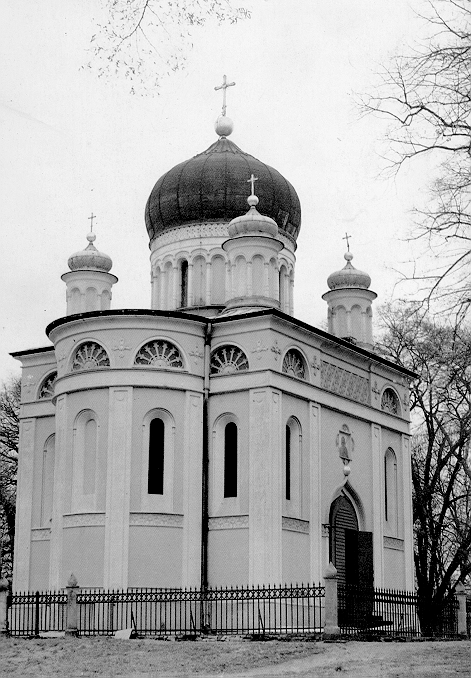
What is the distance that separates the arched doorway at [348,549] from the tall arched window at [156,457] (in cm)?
434

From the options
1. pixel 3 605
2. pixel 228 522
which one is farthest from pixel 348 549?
pixel 3 605

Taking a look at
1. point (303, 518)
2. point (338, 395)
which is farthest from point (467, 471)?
point (303, 518)

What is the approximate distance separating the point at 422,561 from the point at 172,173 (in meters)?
14.6

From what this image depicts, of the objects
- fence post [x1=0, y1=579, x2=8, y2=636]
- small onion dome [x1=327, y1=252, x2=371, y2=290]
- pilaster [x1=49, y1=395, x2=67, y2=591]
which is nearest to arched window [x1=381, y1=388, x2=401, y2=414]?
small onion dome [x1=327, y1=252, x2=371, y2=290]

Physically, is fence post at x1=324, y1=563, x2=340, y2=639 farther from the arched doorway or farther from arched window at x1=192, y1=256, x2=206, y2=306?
arched window at x1=192, y1=256, x2=206, y2=306

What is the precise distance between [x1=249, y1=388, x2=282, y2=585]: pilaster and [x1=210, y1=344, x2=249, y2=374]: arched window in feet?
2.58

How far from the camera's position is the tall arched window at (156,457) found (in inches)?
872

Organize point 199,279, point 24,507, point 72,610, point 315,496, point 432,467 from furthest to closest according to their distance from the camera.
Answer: point 432,467 < point 199,279 < point 24,507 < point 315,496 < point 72,610

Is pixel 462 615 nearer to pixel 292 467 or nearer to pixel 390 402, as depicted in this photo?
pixel 292 467

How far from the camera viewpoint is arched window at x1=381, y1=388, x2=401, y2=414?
90.4ft

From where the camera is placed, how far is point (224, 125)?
30078 millimetres

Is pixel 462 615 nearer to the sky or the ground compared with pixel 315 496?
nearer to the ground

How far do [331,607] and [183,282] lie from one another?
1203 centimetres

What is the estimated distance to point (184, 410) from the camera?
74.1ft
